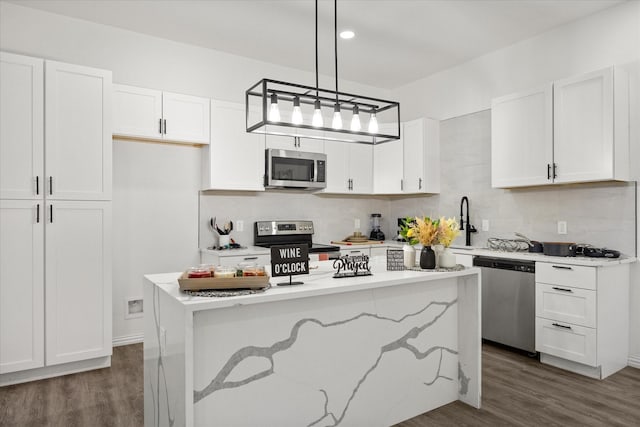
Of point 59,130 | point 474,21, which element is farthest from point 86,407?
point 474,21

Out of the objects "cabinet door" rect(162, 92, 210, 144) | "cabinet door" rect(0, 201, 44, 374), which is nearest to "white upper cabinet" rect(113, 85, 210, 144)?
"cabinet door" rect(162, 92, 210, 144)

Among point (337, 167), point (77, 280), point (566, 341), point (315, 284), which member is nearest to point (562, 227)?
point (566, 341)

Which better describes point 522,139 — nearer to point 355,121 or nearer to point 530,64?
point 530,64

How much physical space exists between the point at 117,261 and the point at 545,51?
14.7 feet

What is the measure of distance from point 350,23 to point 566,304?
9.74ft

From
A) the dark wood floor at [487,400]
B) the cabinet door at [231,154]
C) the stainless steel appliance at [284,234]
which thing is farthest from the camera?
the stainless steel appliance at [284,234]

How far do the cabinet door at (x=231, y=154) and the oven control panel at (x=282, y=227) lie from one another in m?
A: 0.48

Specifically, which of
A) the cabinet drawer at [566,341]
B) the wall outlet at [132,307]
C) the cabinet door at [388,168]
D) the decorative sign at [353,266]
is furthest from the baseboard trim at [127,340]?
the cabinet drawer at [566,341]

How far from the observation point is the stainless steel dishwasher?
3576 millimetres

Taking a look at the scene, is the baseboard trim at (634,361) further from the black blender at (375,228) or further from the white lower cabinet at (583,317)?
the black blender at (375,228)

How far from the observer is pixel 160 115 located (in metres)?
3.94

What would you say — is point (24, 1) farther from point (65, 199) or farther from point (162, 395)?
point (162, 395)

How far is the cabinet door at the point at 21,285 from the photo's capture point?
3.06 m

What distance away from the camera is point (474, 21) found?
3.74m
